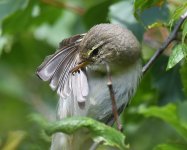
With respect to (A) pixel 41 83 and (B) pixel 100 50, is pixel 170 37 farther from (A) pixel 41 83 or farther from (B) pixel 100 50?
(A) pixel 41 83

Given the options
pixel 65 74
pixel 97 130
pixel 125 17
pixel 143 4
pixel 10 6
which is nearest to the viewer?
pixel 97 130

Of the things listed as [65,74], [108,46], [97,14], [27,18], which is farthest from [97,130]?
[27,18]

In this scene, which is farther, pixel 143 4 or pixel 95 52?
pixel 95 52

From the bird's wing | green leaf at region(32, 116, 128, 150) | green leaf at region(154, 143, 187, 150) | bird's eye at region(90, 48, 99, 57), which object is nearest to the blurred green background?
green leaf at region(154, 143, 187, 150)

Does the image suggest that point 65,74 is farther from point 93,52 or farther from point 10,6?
point 10,6

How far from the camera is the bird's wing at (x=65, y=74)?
10.1 ft

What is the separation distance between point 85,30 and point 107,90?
0.82 metres

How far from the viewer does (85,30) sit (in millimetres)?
3918

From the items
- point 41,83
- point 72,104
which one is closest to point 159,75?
point 72,104

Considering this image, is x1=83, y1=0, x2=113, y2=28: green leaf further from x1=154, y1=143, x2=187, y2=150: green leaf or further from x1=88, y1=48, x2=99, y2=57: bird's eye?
x1=154, y1=143, x2=187, y2=150: green leaf

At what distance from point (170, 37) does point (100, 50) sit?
0.31m

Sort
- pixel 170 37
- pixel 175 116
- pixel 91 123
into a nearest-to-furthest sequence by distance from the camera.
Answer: pixel 91 123, pixel 170 37, pixel 175 116

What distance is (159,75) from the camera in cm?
359

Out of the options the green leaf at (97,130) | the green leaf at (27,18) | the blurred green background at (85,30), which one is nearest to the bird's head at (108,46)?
the blurred green background at (85,30)
